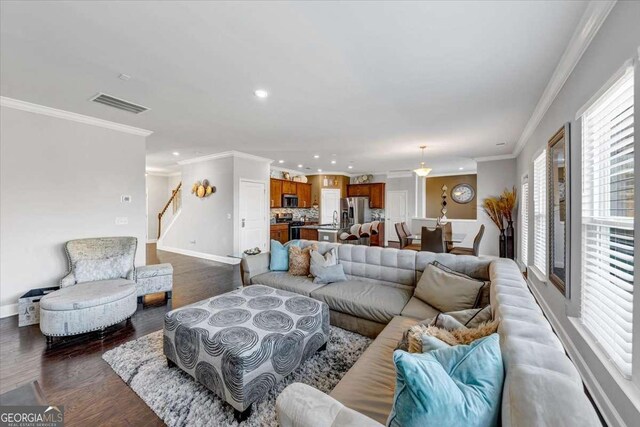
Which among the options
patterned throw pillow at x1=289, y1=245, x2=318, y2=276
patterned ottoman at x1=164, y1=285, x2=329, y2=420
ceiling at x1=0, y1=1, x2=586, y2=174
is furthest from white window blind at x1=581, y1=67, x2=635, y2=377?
patterned throw pillow at x1=289, y1=245, x2=318, y2=276

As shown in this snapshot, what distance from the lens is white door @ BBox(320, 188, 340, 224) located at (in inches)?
361

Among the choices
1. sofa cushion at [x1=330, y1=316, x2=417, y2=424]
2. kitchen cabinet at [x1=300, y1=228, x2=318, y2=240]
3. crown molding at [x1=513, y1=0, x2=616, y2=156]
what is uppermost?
crown molding at [x1=513, y1=0, x2=616, y2=156]

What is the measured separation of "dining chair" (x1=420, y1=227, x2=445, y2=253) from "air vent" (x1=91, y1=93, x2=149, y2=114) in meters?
4.60

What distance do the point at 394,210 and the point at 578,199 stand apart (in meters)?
7.36

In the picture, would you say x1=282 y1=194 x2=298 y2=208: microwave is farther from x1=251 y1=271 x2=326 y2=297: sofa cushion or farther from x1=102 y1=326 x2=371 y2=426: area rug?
x1=102 y1=326 x2=371 y2=426: area rug

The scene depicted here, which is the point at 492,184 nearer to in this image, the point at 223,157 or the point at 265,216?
the point at 265,216

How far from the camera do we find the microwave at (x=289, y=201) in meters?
8.08

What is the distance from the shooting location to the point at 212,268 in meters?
5.48

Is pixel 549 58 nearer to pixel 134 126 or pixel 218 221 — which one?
pixel 134 126

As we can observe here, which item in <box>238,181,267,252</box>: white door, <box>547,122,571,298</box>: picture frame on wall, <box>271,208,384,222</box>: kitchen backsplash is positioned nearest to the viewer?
<box>547,122,571,298</box>: picture frame on wall

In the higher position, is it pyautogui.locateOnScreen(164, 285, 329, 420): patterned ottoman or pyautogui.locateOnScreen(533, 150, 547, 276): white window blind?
pyautogui.locateOnScreen(533, 150, 547, 276): white window blind

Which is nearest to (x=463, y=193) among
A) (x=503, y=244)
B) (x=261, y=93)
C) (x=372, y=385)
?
(x=503, y=244)

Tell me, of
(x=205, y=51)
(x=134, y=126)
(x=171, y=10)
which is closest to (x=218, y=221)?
(x=134, y=126)

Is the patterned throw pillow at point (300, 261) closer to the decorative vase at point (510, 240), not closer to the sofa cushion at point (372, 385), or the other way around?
the sofa cushion at point (372, 385)
